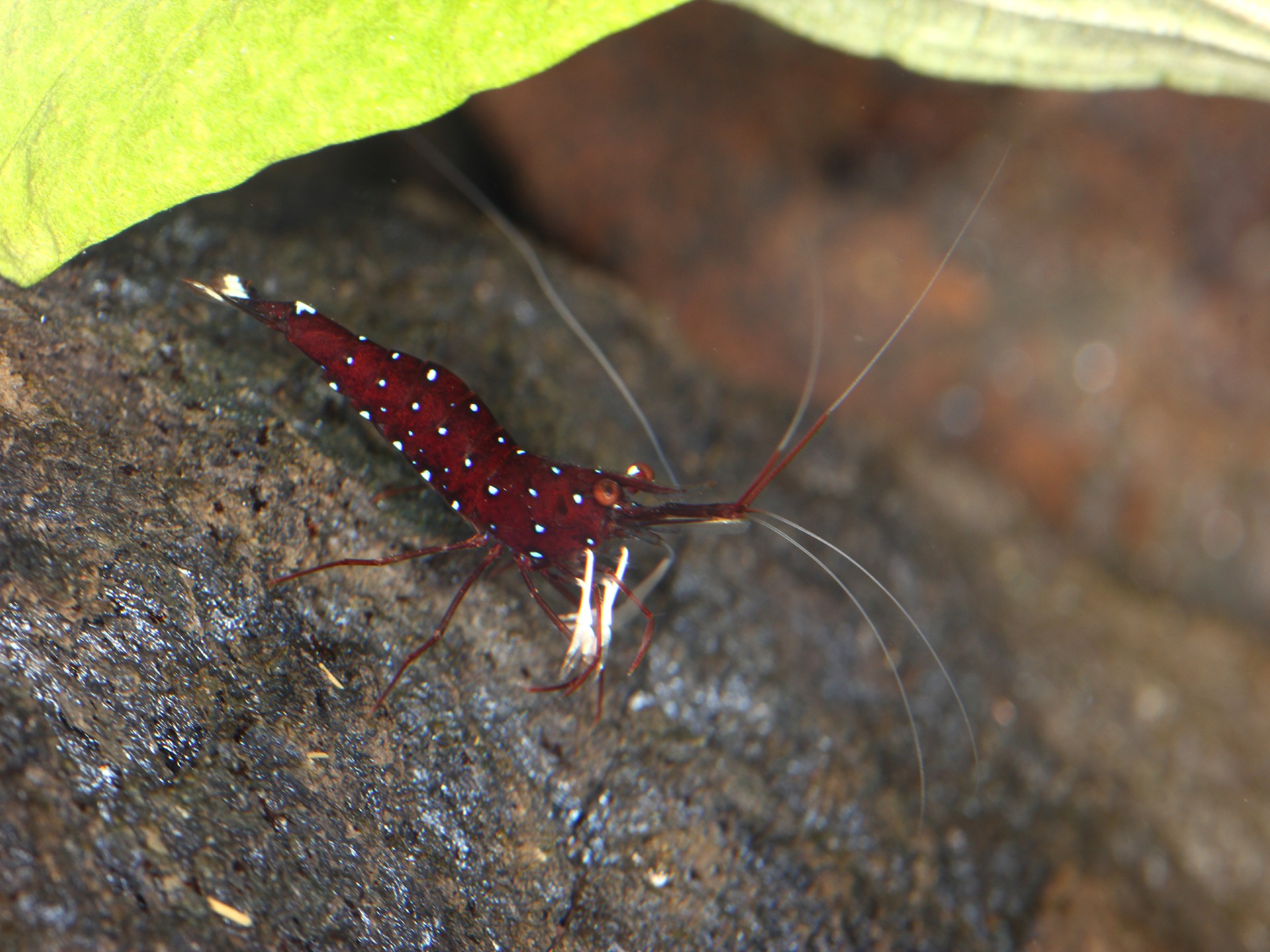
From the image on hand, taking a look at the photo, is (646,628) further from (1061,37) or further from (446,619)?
(1061,37)

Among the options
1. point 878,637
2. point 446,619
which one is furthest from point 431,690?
point 878,637

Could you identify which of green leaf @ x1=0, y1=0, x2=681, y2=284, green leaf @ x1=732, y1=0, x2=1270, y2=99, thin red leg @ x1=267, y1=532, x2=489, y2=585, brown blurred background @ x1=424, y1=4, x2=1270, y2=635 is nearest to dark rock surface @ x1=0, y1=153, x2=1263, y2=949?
thin red leg @ x1=267, y1=532, x2=489, y2=585

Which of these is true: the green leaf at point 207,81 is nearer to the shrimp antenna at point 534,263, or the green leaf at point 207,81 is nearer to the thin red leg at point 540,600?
the shrimp antenna at point 534,263

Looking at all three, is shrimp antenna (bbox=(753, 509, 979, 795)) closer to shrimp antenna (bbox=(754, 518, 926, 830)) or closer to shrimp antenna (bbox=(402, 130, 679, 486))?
shrimp antenna (bbox=(754, 518, 926, 830))

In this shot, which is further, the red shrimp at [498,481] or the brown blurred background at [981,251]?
the brown blurred background at [981,251]

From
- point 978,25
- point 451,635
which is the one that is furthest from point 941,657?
point 978,25

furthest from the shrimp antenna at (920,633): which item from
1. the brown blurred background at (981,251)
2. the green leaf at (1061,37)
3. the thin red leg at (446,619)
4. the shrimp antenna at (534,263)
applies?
the green leaf at (1061,37)
